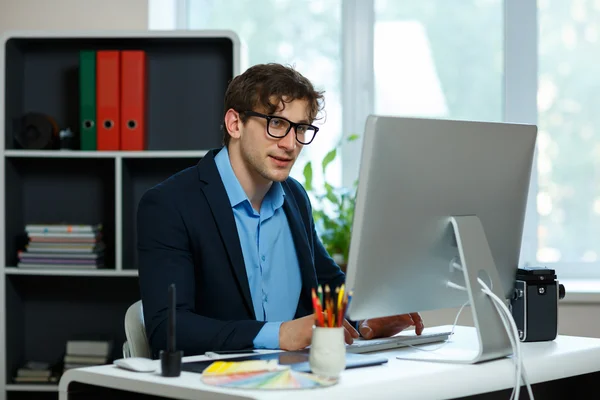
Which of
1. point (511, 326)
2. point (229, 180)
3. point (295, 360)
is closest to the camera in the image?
point (295, 360)

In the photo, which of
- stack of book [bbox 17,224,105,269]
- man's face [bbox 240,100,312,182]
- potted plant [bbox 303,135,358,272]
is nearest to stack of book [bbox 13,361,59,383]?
stack of book [bbox 17,224,105,269]

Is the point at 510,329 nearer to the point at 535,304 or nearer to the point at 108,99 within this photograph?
the point at 535,304

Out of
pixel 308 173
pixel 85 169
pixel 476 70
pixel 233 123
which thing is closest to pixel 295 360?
pixel 233 123

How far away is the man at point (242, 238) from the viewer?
1711 millimetres

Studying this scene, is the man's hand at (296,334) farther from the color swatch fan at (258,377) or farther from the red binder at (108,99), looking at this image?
the red binder at (108,99)

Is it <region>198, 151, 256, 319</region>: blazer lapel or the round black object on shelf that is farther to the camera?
the round black object on shelf

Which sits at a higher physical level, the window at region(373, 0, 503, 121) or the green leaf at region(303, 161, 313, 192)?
the window at region(373, 0, 503, 121)

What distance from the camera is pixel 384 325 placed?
6.16ft

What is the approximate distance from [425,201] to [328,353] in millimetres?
355

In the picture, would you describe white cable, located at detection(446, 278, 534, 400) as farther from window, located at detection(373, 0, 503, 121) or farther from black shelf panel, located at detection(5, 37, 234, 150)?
window, located at detection(373, 0, 503, 121)

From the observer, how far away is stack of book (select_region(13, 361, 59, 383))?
10.4 feet

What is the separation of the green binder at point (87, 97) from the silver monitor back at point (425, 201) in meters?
1.85

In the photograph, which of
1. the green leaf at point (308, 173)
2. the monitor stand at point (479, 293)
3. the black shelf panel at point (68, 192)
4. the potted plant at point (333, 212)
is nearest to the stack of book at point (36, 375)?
the black shelf panel at point (68, 192)

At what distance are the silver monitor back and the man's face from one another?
0.48 m
